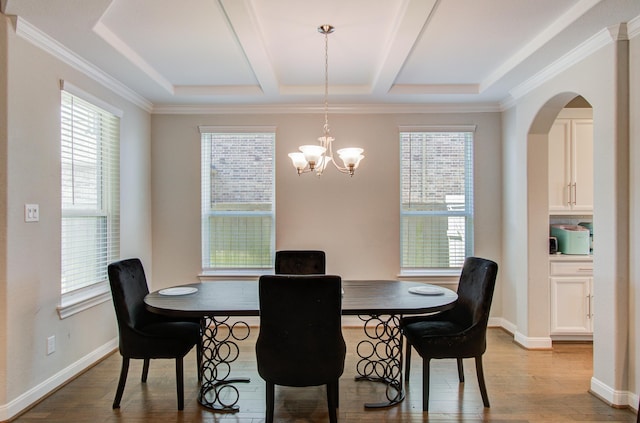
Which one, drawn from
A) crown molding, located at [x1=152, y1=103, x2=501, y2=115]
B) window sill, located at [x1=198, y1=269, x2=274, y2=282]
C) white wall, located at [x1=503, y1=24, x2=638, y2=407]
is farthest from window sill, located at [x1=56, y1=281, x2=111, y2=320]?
white wall, located at [x1=503, y1=24, x2=638, y2=407]

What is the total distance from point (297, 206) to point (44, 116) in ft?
8.03

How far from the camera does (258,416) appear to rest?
244 centimetres

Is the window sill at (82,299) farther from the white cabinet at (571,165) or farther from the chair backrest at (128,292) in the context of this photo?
the white cabinet at (571,165)

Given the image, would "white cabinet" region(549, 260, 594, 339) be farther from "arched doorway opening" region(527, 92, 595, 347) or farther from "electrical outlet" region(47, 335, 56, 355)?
"electrical outlet" region(47, 335, 56, 355)

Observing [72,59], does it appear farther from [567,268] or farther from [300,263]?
[567,268]

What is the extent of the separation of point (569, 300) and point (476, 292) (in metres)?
1.70

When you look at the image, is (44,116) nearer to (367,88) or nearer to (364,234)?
(367,88)

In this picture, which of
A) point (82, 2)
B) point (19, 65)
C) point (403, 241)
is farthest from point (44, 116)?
point (403, 241)

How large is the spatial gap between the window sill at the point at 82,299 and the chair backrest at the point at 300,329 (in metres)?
1.76

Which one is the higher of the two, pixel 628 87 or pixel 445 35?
pixel 445 35

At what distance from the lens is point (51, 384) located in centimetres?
273

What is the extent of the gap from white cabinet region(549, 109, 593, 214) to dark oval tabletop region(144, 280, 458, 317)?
6.64ft

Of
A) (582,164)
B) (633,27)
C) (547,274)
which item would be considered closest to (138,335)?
(547,274)

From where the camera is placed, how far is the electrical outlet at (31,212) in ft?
8.27
